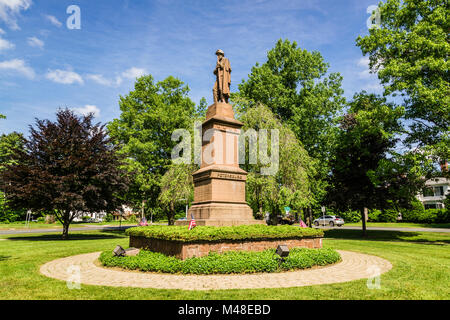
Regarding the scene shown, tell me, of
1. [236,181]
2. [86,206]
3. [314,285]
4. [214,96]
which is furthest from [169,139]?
[314,285]

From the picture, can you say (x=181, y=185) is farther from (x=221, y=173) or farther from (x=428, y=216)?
(x=428, y=216)

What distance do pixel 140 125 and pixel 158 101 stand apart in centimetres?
322

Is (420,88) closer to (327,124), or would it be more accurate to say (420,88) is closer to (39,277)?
(327,124)

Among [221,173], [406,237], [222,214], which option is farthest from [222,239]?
[406,237]

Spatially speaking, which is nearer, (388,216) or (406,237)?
(406,237)

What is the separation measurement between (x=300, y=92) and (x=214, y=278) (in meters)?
23.0

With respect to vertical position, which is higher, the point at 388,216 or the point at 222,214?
the point at 222,214

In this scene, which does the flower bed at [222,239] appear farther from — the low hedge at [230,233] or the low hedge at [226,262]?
the low hedge at [226,262]

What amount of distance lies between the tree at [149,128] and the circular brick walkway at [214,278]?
1764cm

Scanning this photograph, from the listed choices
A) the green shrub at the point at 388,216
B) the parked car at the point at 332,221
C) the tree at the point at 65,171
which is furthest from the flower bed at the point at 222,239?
the green shrub at the point at 388,216

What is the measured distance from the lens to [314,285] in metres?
6.80

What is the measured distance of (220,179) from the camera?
38.0 ft
